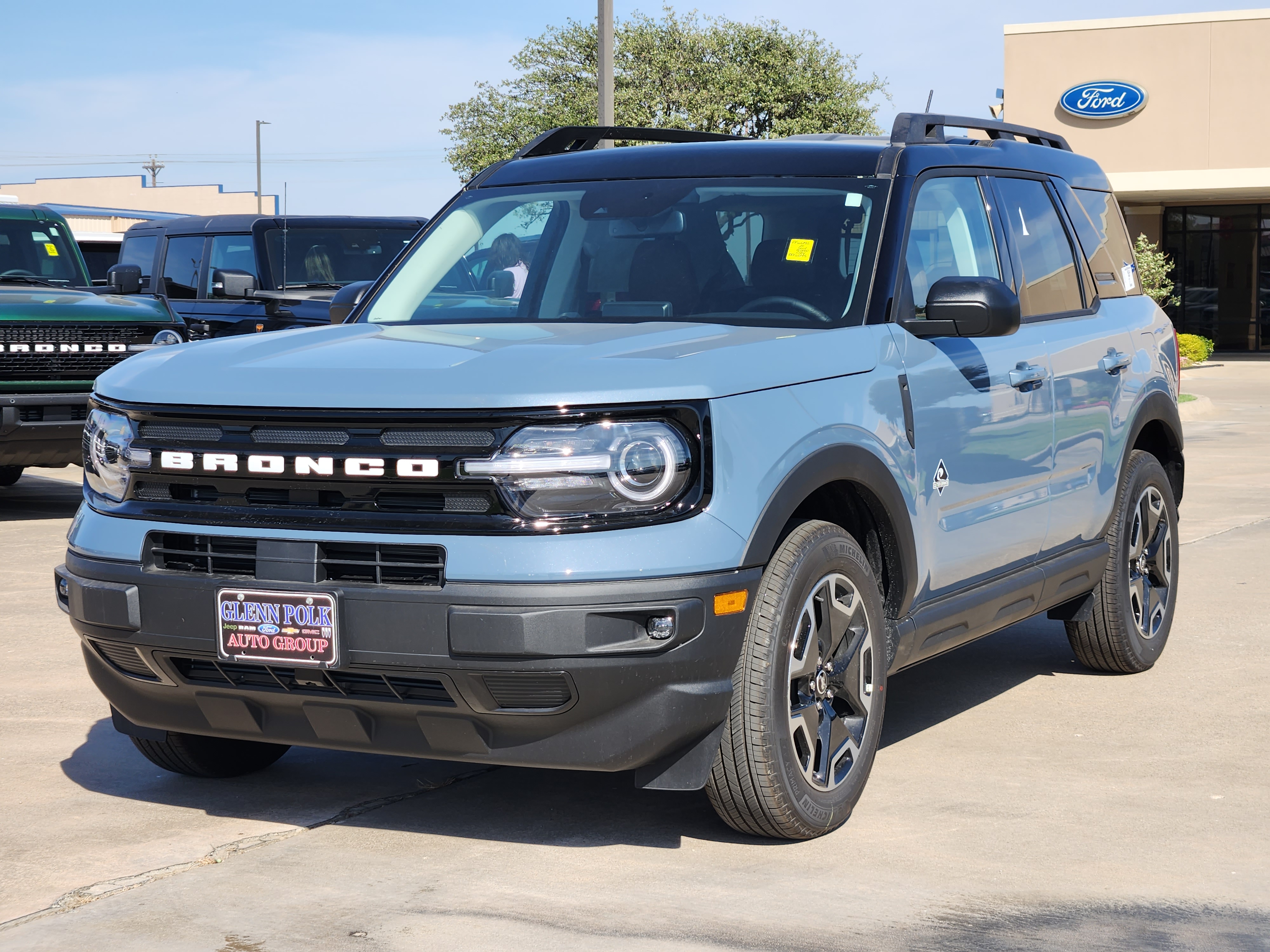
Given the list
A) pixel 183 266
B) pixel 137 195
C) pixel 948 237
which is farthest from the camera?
pixel 137 195

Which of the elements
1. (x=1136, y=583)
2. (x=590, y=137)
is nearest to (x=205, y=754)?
(x=590, y=137)

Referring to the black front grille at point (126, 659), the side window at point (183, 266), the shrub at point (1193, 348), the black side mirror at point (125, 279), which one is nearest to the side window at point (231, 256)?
the side window at point (183, 266)

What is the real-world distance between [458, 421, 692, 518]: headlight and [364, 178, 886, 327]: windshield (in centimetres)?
105

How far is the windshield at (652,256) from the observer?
4766 millimetres

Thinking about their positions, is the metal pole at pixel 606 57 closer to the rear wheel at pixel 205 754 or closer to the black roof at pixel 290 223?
the black roof at pixel 290 223

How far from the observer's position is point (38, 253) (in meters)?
12.1

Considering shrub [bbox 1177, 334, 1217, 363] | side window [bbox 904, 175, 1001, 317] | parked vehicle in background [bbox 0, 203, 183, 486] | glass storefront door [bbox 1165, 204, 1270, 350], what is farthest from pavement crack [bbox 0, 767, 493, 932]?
glass storefront door [bbox 1165, 204, 1270, 350]

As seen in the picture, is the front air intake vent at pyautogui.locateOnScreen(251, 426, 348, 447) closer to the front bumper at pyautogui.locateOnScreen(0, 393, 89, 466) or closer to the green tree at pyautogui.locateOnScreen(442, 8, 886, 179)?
the front bumper at pyautogui.locateOnScreen(0, 393, 89, 466)

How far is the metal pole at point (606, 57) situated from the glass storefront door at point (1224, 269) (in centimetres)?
2323

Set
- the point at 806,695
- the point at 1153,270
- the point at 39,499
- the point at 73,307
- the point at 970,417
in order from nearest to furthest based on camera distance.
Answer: the point at 806,695
the point at 970,417
the point at 73,307
the point at 39,499
the point at 1153,270

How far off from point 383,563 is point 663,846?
45.7 inches

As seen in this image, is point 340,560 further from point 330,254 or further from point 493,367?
point 330,254

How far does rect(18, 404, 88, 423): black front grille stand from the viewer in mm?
10234

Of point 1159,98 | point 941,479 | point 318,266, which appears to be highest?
point 1159,98
